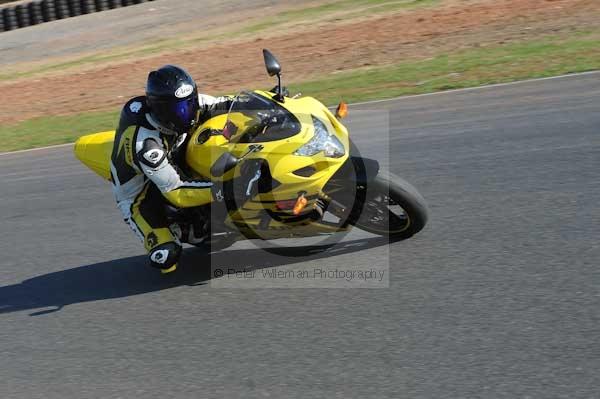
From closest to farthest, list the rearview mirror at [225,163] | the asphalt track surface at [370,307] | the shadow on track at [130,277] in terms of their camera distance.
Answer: the asphalt track surface at [370,307] < the rearview mirror at [225,163] < the shadow on track at [130,277]

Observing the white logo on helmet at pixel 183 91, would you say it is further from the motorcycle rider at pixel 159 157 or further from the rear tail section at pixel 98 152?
the rear tail section at pixel 98 152

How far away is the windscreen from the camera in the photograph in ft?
17.7

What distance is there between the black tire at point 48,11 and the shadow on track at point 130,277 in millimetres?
21580

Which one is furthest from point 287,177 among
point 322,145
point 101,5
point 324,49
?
point 101,5

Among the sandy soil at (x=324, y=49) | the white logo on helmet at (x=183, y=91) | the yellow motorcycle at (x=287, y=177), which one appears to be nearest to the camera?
the yellow motorcycle at (x=287, y=177)

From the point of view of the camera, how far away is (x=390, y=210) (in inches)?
230

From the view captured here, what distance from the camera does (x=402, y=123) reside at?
9.73 metres

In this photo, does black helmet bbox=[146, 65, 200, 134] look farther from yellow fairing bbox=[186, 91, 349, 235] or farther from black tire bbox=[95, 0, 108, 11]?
black tire bbox=[95, 0, 108, 11]

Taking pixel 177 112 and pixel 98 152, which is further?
pixel 98 152

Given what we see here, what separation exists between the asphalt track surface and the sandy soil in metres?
6.88

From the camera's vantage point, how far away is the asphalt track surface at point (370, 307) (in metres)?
4.06

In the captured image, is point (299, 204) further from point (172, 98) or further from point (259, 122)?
point (172, 98)

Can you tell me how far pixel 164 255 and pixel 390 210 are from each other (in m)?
1.64

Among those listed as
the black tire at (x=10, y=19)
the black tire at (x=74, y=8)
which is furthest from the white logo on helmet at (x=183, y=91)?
the black tire at (x=10, y=19)
